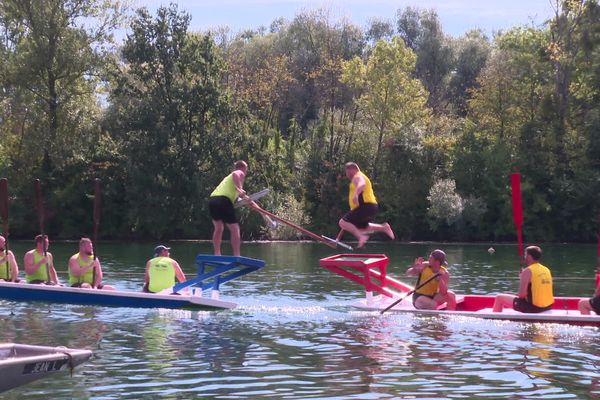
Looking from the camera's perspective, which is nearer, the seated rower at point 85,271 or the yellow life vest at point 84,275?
the seated rower at point 85,271

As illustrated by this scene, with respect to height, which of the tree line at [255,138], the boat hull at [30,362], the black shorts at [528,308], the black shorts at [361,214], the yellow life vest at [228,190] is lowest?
the boat hull at [30,362]

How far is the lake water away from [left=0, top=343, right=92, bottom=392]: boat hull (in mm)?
1229

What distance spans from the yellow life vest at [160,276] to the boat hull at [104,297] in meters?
0.60

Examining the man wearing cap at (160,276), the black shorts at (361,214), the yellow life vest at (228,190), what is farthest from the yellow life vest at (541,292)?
the man wearing cap at (160,276)

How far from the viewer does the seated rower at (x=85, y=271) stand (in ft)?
75.5

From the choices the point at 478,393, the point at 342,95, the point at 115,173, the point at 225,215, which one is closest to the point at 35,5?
the point at 115,173

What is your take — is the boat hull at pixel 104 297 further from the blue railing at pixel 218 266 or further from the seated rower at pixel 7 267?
the seated rower at pixel 7 267

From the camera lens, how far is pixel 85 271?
23.3 meters

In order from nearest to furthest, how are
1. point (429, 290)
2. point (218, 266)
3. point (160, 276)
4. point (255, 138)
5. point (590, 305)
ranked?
point (590, 305) → point (429, 290) → point (218, 266) → point (160, 276) → point (255, 138)

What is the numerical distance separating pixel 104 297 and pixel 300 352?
7053 mm

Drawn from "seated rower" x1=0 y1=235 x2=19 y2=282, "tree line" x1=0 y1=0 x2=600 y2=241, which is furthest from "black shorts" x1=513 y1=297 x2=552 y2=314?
"tree line" x1=0 y1=0 x2=600 y2=241

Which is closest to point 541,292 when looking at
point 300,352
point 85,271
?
point 300,352

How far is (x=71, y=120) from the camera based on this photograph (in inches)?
2464

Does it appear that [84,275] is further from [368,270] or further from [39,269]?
[368,270]
